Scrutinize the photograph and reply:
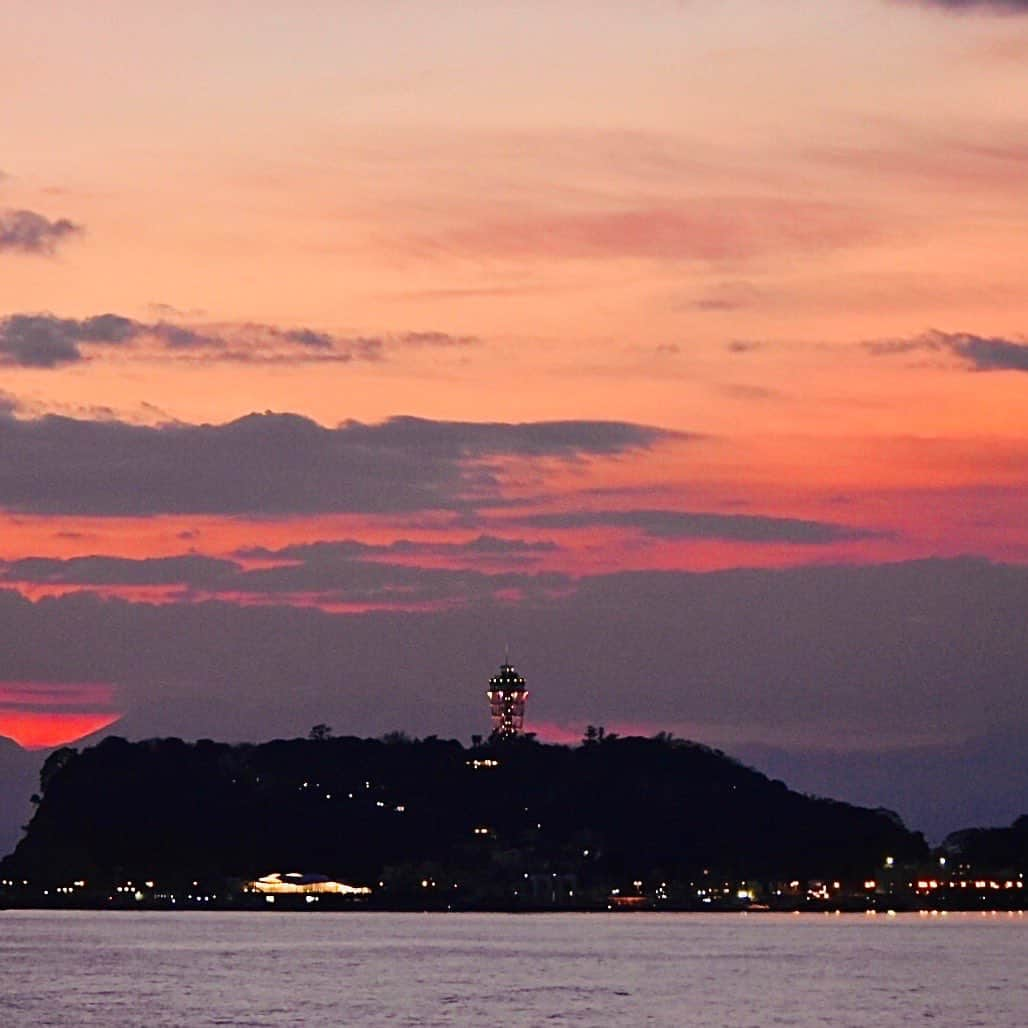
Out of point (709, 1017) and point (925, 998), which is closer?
point (709, 1017)

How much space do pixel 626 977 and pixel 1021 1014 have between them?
44.9 m

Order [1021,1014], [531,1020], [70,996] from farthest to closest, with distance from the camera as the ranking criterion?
[70,996], [1021,1014], [531,1020]

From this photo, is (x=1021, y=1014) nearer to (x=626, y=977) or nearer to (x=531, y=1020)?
(x=531, y=1020)

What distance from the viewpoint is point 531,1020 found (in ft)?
426

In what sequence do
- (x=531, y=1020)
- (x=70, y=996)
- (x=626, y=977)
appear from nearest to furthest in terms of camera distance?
(x=531, y=1020) < (x=70, y=996) < (x=626, y=977)

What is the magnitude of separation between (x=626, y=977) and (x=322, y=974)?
22.0 meters

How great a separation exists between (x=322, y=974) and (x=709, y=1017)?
54.1 metres

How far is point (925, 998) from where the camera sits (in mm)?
152625

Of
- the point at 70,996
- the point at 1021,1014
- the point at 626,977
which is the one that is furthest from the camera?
the point at 626,977

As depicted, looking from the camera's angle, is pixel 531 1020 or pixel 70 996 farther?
pixel 70 996

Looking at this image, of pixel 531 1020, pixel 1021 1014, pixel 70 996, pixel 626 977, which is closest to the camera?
pixel 531 1020

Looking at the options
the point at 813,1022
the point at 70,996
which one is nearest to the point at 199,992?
the point at 70,996

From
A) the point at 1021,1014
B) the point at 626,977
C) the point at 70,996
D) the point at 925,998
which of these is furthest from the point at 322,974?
the point at 1021,1014

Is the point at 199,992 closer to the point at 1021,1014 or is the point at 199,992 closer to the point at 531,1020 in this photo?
the point at 531,1020
